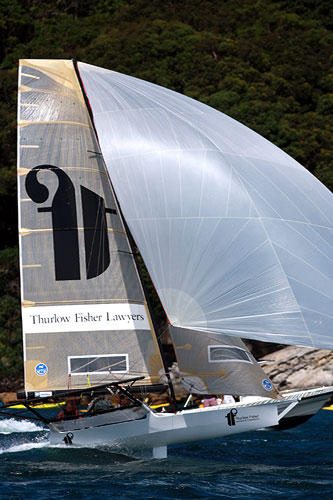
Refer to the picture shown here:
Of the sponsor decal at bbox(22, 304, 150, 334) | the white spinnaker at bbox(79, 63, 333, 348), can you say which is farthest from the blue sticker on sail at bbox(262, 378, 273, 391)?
the sponsor decal at bbox(22, 304, 150, 334)

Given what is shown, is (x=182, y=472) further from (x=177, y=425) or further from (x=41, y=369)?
(x=41, y=369)

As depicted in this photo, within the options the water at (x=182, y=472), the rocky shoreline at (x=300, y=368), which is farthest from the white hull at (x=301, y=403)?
the rocky shoreline at (x=300, y=368)

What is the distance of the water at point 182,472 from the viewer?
995 cm

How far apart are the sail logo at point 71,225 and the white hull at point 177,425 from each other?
2.69 metres

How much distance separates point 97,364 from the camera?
13039 millimetres

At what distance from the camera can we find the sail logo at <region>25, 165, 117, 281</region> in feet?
43.7

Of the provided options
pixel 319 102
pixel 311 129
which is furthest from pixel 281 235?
pixel 319 102

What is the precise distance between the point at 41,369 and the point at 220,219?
164 inches

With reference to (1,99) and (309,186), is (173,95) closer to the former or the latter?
(309,186)

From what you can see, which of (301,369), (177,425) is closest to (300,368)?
(301,369)

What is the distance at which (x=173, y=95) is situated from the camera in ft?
43.5

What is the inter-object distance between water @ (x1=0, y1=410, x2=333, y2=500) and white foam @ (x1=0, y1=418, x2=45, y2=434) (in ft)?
13.9

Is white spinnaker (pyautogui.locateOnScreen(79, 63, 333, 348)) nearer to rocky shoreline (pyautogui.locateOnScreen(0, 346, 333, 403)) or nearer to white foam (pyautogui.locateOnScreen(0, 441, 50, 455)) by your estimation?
white foam (pyautogui.locateOnScreen(0, 441, 50, 455))

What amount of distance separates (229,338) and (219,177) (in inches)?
111
